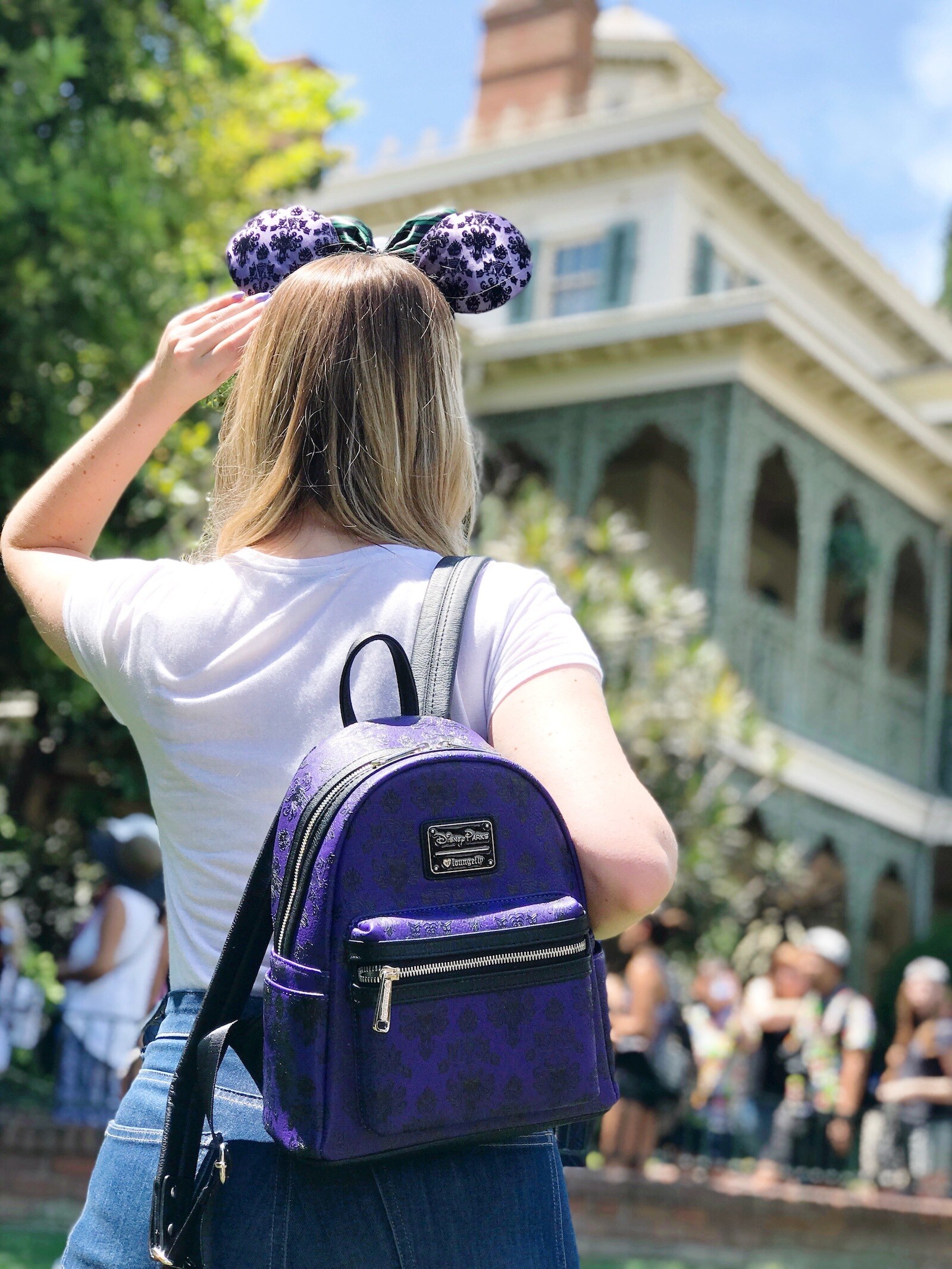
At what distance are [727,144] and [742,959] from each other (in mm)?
9392

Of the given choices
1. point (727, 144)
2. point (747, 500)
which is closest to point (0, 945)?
point (747, 500)

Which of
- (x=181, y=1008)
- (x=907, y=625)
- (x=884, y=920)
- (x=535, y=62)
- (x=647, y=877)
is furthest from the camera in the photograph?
(x=884, y=920)

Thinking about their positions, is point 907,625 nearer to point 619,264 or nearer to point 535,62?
point 619,264

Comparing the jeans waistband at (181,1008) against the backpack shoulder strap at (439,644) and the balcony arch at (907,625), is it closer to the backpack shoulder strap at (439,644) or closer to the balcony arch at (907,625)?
the backpack shoulder strap at (439,644)

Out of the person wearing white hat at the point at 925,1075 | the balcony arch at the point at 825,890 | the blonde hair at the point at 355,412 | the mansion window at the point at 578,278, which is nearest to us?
the blonde hair at the point at 355,412

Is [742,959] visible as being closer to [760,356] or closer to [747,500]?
[747,500]

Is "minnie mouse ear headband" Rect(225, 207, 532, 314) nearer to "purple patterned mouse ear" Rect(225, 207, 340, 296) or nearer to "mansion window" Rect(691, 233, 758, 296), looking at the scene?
"purple patterned mouse ear" Rect(225, 207, 340, 296)

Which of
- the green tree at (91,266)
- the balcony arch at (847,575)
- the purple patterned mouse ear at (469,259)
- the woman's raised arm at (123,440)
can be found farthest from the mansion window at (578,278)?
the woman's raised arm at (123,440)

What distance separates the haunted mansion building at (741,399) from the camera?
16297 mm

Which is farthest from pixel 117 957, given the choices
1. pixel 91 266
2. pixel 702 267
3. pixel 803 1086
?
pixel 702 267

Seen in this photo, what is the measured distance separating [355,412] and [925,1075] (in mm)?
8756

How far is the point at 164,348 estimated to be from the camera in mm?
1829

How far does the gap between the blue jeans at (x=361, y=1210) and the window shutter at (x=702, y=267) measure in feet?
57.4

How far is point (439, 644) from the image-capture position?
1.53 metres
